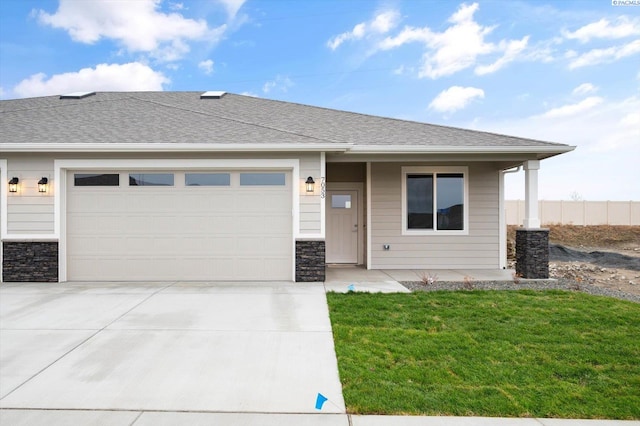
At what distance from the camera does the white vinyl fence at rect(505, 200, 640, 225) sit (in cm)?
2130

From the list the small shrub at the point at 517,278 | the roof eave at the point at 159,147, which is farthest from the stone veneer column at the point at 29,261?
the small shrub at the point at 517,278

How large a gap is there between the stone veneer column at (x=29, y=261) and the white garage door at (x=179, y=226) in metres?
0.30

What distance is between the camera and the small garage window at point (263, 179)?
736 centimetres

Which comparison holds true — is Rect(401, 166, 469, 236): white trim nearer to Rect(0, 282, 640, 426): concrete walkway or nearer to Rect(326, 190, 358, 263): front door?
Rect(326, 190, 358, 263): front door

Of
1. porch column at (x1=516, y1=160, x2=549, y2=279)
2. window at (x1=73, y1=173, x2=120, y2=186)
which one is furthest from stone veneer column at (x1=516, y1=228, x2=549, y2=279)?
window at (x1=73, y1=173, x2=120, y2=186)

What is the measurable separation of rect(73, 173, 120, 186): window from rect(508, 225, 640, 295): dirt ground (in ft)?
32.4

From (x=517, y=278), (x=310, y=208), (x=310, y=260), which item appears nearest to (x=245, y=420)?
(x=310, y=260)

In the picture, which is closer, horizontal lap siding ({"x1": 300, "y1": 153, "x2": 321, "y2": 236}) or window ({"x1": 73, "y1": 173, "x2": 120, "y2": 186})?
horizontal lap siding ({"x1": 300, "y1": 153, "x2": 321, "y2": 236})

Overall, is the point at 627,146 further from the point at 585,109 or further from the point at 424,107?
the point at 424,107

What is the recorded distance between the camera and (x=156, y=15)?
12.0 metres

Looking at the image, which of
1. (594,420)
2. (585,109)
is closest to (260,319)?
(594,420)

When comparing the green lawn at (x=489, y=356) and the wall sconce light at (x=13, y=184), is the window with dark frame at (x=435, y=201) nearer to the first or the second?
the green lawn at (x=489, y=356)

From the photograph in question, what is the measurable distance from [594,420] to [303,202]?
18.0 feet

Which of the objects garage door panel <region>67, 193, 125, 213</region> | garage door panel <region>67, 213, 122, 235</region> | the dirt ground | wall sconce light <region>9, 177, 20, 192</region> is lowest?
the dirt ground
